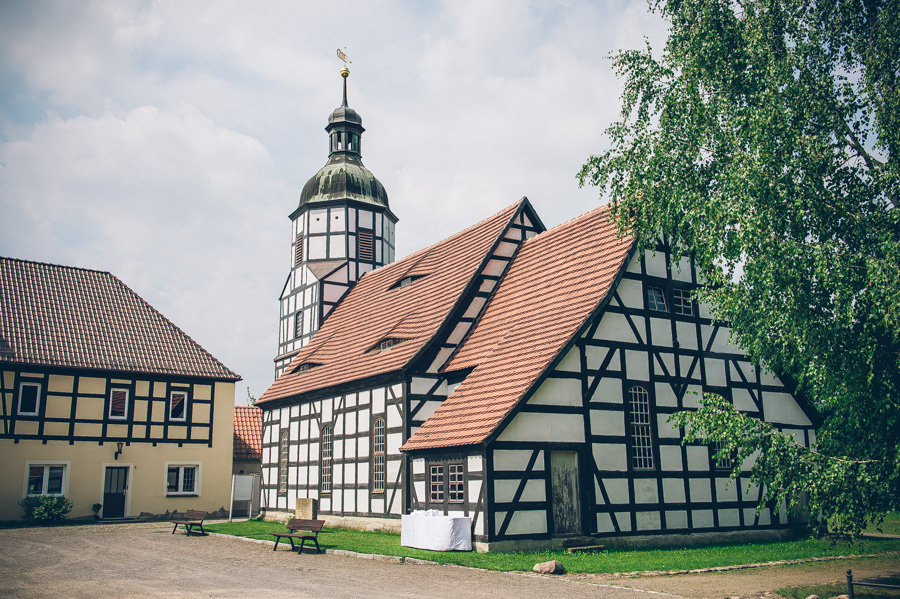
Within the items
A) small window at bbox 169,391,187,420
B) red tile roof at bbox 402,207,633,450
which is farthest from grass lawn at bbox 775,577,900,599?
small window at bbox 169,391,187,420

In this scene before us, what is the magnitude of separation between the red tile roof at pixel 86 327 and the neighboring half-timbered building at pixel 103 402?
4 centimetres

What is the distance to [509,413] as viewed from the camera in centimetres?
1585

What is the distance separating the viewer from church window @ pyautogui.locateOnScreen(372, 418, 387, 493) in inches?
823

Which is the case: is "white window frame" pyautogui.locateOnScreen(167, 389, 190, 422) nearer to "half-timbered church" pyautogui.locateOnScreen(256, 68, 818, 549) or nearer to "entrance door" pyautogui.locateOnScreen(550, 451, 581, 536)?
"half-timbered church" pyautogui.locateOnScreen(256, 68, 818, 549)

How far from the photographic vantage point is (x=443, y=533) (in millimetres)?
15430

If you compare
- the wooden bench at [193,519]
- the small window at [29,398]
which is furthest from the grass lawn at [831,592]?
the small window at [29,398]

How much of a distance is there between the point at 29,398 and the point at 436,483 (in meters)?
18.3

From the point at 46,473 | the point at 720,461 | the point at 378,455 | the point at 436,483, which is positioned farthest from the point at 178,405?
the point at 720,461

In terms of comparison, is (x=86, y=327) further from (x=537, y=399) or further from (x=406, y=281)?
(x=537, y=399)

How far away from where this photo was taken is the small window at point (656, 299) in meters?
19.2

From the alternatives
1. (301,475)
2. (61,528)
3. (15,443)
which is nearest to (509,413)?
(301,475)

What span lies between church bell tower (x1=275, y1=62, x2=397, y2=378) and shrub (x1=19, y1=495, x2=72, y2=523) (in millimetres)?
11175

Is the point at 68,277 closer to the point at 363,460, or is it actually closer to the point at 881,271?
the point at 363,460

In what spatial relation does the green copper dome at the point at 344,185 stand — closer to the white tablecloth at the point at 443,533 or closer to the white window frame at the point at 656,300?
the white window frame at the point at 656,300
